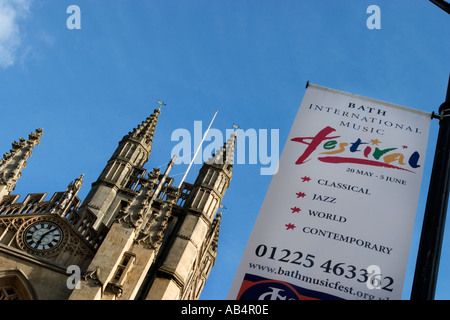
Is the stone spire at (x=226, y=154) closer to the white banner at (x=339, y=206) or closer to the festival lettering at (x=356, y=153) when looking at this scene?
the white banner at (x=339, y=206)

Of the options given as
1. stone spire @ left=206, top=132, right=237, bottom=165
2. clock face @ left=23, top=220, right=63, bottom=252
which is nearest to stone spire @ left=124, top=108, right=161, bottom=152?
stone spire @ left=206, top=132, right=237, bottom=165

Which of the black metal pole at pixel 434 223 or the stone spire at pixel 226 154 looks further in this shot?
the stone spire at pixel 226 154

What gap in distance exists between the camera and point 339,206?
8133 mm

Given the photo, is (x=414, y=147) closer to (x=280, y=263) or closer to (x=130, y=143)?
(x=280, y=263)

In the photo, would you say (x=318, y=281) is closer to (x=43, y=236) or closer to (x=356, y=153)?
(x=356, y=153)

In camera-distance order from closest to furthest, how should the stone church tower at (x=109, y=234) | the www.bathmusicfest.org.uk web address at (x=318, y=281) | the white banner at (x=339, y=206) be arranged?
the www.bathmusicfest.org.uk web address at (x=318, y=281), the white banner at (x=339, y=206), the stone church tower at (x=109, y=234)

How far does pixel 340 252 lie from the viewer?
301 inches

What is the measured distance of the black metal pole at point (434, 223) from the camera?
546cm

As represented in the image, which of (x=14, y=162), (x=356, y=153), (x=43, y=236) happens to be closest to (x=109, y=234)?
(x=43, y=236)

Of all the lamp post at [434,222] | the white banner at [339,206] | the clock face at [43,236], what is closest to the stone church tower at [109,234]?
the clock face at [43,236]

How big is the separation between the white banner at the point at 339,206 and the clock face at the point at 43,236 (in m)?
24.3

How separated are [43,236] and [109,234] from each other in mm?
4218
